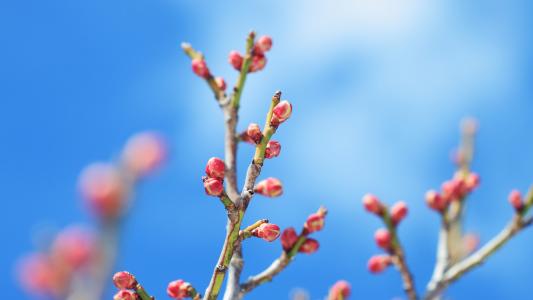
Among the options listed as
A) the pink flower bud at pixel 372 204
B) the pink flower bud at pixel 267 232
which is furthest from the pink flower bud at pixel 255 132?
the pink flower bud at pixel 372 204

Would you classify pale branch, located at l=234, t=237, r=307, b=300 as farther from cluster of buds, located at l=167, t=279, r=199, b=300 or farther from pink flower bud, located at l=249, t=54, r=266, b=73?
pink flower bud, located at l=249, t=54, r=266, b=73

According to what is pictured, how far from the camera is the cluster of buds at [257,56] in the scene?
421 cm

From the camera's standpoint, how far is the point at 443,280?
12.1ft

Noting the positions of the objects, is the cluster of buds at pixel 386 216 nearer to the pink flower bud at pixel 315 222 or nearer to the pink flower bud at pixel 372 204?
the pink flower bud at pixel 372 204

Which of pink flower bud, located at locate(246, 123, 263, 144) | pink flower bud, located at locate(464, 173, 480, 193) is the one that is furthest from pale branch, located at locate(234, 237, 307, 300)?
pink flower bud, located at locate(464, 173, 480, 193)

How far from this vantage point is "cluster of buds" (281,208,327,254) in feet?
12.1

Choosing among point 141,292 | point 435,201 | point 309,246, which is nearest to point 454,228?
point 435,201

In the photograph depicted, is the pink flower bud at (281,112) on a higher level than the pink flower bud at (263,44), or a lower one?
lower

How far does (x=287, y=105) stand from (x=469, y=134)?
1742 millimetres

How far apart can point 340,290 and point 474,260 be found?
2.48 feet

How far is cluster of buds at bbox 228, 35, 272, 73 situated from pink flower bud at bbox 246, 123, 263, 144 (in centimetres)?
71

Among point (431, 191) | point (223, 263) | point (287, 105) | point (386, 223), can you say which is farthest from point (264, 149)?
point (431, 191)

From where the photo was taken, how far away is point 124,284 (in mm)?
3508

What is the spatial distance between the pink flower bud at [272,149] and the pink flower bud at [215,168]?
28 cm
